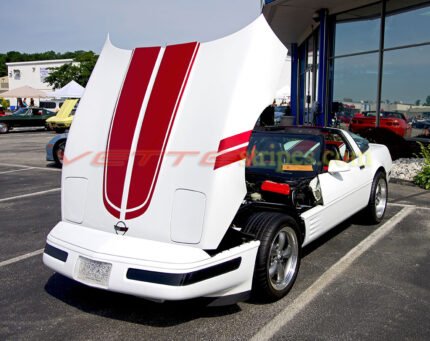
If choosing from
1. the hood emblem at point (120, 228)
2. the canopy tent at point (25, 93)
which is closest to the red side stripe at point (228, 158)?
the hood emblem at point (120, 228)

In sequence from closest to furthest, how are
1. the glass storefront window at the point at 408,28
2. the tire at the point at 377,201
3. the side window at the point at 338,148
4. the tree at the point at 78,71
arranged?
the side window at the point at 338,148
the tire at the point at 377,201
the glass storefront window at the point at 408,28
the tree at the point at 78,71

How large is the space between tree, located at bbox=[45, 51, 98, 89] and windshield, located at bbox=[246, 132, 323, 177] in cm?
4376

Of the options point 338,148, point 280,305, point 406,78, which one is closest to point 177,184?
point 280,305

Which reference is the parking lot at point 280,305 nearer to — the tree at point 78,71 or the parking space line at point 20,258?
the parking space line at point 20,258

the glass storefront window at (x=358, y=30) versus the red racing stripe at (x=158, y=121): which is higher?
the glass storefront window at (x=358, y=30)

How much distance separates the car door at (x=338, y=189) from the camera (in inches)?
167

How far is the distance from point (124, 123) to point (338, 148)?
290cm

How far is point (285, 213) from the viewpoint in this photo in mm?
3725

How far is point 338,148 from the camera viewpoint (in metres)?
5.42

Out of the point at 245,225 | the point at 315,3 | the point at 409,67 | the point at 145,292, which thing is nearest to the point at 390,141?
the point at 409,67

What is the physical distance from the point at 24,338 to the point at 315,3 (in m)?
12.5

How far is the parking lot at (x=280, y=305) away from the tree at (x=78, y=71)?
44382 mm

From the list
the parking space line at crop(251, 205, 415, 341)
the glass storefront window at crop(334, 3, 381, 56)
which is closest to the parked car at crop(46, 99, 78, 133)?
the glass storefront window at crop(334, 3, 381, 56)

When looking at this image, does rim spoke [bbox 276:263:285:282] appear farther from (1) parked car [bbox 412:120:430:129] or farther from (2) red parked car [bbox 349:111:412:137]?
(2) red parked car [bbox 349:111:412:137]
